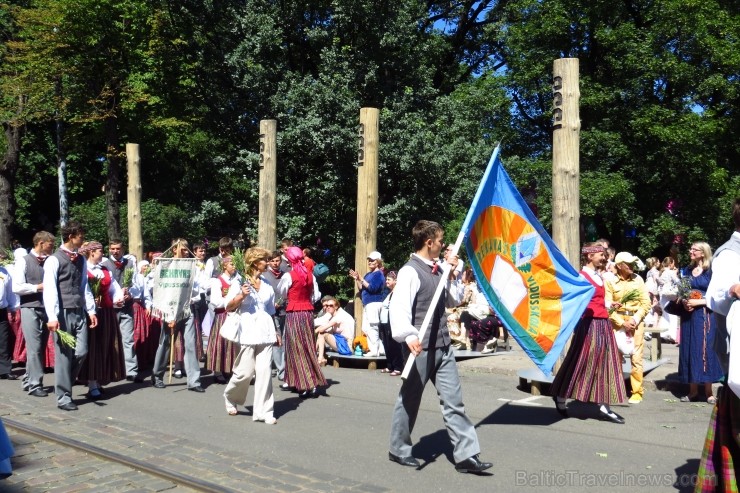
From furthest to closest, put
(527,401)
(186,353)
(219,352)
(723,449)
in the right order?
(219,352) → (186,353) → (527,401) → (723,449)

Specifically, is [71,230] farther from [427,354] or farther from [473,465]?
[473,465]

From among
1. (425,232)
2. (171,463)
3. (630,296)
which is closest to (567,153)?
(630,296)

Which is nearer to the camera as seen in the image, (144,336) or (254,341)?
(254,341)

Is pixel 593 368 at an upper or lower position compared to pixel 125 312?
lower

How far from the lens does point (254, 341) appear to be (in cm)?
849

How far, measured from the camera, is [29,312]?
982 centimetres

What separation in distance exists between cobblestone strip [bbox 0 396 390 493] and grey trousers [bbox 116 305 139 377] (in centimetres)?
271

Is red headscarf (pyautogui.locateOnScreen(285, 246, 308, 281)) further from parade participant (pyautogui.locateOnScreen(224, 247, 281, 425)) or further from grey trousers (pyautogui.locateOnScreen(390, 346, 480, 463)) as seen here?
grey trousers (pyautogui.locateOnScreen(390, 346, 480, 463))

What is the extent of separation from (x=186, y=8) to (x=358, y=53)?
4822mm

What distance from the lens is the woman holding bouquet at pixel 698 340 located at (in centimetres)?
937

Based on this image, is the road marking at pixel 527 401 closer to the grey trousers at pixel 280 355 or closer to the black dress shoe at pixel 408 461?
the grey trousers at pixel 280 355

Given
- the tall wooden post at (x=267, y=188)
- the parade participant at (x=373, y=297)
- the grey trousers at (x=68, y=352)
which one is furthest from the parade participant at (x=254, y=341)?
the tall wooden post at (x=267, y=188)

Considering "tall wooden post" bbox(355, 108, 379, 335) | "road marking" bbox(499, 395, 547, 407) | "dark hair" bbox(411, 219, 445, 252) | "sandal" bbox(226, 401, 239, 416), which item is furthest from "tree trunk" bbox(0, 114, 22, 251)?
"dark hair" bbox(411, 219, 445, 252)

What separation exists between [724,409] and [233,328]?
5093 mm
